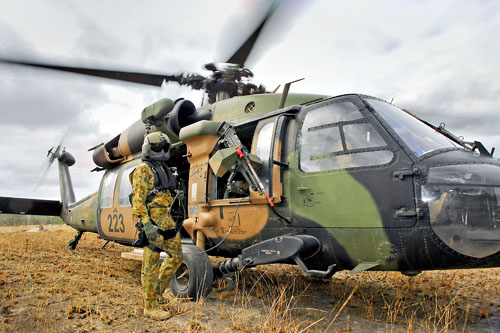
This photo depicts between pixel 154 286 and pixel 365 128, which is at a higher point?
pixel 365 128

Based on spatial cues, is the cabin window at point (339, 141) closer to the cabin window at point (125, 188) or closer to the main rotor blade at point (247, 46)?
the main rotor blade at point (247, 46)

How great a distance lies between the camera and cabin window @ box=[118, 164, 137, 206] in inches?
270

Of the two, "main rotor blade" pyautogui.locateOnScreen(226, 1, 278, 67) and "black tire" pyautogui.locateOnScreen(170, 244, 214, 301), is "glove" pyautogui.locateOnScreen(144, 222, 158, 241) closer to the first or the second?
"black tire" pyautogui.locateOnScreen(170, 244, 214, 301)

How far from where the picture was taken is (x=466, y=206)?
3.11 metres

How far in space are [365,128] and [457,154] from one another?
940 mm

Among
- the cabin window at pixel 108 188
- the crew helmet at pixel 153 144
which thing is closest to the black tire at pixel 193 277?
the crew helmet at pixel 153 144

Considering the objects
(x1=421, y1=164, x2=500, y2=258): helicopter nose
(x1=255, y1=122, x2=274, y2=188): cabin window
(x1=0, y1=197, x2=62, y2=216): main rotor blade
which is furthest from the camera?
(x1=0, y1=197, x2=62, y2=216): main rotor blade

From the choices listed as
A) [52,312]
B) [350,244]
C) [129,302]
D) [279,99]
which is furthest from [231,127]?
[52,312]

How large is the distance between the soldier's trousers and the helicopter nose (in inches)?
108

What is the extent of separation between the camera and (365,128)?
12.7 feet

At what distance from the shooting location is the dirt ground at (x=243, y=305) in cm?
346

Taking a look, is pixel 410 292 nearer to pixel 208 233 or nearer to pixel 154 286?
pixel 208 233

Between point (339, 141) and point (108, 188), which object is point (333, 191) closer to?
point (339, 141)

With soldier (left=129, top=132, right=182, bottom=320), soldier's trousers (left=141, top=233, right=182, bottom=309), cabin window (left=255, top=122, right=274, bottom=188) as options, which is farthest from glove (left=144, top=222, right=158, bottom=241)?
cabin window (left=255, top=122, right=274, bottom=188)
